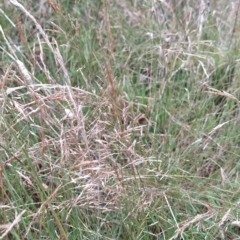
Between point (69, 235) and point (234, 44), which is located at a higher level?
point (234, 44)

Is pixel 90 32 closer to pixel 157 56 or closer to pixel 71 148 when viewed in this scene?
pixel 157 56

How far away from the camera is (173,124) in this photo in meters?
1.53

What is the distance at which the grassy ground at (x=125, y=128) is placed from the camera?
120 cm

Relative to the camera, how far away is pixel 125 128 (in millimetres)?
1385

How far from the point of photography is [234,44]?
5.67 feet

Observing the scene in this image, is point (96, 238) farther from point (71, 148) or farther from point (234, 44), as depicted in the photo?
point (234, 44)

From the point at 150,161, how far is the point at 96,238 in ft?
0.76

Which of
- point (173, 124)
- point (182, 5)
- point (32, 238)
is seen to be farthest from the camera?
point (182, 5)

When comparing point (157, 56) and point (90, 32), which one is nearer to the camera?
point (157, 56)

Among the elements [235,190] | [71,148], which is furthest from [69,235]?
[235,190]

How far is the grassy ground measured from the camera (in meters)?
1.20

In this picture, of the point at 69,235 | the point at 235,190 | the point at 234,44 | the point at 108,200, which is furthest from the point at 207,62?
the point at 69,235

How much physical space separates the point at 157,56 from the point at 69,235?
2.22 ft

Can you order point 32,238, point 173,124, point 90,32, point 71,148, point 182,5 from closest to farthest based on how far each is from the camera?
point 32,238 → point 71,148 → point 173,124 → point 90,32 → point 182,5
